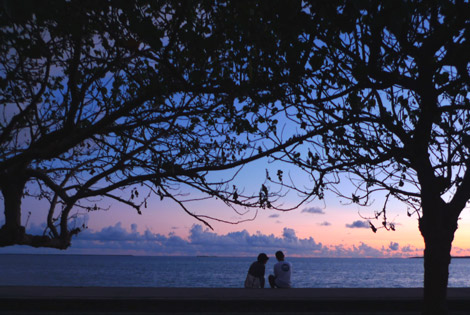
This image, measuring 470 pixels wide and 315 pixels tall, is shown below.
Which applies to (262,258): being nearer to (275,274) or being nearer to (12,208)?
(275,274)

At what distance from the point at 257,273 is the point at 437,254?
23.2 ft

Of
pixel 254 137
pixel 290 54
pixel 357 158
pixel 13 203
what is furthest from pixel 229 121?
pixel 13 203

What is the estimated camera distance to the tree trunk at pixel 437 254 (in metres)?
7.71

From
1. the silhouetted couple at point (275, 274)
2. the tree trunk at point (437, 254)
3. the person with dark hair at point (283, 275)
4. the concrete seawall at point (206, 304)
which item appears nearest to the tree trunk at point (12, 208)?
the concrete seawall at point (206, 304)

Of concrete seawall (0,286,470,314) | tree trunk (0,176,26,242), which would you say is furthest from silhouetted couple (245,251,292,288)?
tree trunk (0,176,26,242)

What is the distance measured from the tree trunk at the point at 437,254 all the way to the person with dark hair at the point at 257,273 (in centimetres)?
652

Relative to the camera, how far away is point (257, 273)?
46.0 ft

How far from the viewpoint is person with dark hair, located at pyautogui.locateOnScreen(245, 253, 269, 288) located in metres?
13.9

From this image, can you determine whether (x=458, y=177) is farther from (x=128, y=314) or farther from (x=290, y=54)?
(x=128, y=314)

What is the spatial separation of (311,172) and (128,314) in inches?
187

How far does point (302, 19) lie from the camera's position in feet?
18.6

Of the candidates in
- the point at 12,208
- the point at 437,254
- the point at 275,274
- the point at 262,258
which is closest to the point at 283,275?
the point at 275,274

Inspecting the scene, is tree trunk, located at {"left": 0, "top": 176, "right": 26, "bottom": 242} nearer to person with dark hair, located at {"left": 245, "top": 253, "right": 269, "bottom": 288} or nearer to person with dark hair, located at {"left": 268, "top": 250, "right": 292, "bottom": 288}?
person with dark hair, located at {"left": 245, "top": 253, "right": 269, "bottom": 288}

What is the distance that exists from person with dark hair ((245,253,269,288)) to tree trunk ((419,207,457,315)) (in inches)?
257
